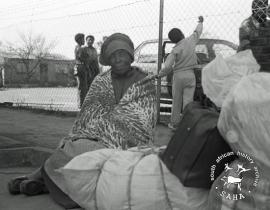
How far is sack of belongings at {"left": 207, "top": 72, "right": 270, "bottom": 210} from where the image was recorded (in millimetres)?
2613

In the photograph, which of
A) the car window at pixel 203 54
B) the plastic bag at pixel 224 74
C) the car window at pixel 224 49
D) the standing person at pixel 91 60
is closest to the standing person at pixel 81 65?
the standing person at pixel 91 60

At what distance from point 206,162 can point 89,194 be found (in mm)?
947

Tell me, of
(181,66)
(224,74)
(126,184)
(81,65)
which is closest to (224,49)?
(181,66)

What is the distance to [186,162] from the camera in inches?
114

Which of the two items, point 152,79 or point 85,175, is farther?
point 152,79

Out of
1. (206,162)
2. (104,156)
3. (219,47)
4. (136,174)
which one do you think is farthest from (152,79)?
(219,47)

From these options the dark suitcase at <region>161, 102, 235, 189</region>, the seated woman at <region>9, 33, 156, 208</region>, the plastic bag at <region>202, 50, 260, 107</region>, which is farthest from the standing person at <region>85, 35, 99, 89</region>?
the dark suitcase at <region>161, 102, 235, 189</region>

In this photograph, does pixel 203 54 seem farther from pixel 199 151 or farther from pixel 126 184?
pixel 199 151

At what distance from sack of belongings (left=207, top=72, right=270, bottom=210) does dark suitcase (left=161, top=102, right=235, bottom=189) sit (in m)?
0.08

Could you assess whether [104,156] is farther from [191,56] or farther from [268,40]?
[191,56]

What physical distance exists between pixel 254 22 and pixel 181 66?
5.26 feet

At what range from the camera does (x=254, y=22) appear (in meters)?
6.53

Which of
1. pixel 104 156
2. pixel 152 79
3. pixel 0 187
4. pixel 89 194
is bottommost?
pixel 0 187

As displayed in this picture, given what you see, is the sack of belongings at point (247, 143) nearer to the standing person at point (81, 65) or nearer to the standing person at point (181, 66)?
the standing person at point (181, 66)
